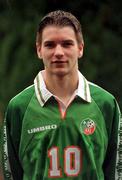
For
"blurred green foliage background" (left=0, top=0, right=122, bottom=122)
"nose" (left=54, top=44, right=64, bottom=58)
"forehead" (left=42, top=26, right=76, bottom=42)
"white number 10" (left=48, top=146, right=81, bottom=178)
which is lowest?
"white number 10" (left=48, top=146, right=81, bottom=178)

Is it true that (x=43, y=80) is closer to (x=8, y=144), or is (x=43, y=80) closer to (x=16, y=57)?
(x=8, y=144)

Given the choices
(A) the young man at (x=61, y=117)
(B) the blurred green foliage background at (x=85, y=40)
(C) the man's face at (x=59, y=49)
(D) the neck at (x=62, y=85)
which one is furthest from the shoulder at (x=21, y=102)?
(B) the blurred green foliage background at (x=85, y=40)

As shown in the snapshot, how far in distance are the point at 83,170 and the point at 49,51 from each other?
585 mm

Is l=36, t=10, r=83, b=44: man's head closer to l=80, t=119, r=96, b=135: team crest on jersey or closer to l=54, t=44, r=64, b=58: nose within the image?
l=54, t=44, r=64, b=58: nose

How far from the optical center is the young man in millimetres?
3805

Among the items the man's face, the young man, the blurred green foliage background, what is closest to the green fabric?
the young man

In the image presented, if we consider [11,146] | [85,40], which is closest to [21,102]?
[11,146]

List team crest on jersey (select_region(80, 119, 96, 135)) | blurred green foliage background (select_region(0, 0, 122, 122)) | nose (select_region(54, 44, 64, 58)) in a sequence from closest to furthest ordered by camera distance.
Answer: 1. nose (select_region(54, 44, 64, 58))
2. team crest on jersey (select_region(80, 119, 96, 135))
3. blurred green foliage background (select_region(0, 0, 122, 122))

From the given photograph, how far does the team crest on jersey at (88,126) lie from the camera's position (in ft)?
12.7

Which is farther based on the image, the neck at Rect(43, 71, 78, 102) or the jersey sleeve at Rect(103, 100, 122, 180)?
the jersey sleeve at Rect(103, 100, 122, 180)

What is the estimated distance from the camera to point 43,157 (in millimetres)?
3848

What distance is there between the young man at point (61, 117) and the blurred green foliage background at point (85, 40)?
4.14 m

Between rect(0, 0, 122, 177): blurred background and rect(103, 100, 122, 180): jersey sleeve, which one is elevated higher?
rect(0, 0, 122, 177): blurred background

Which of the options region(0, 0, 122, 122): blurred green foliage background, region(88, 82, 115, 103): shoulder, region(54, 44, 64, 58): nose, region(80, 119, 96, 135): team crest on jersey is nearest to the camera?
region(54, 44, 64, 58): nose
